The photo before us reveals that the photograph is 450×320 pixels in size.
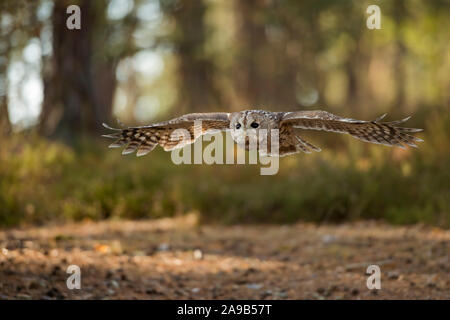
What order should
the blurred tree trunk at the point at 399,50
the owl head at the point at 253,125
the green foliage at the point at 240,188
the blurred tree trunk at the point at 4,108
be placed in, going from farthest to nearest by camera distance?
the blurred tree trunk at the point at 399,50 < the green foliage at the point at 240,188 < the blurred tree trunk at the point at 4,108 < the owl head at the point at 253,125

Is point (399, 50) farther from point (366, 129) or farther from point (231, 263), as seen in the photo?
point (366, 129)

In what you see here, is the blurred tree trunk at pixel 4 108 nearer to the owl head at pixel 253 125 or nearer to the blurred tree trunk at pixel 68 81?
the blurred tree trunk at pixel 68 81

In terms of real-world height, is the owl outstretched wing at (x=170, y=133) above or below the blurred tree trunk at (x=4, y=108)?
below

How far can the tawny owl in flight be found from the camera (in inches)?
186

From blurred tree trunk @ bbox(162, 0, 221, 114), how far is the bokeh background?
0.16 feet

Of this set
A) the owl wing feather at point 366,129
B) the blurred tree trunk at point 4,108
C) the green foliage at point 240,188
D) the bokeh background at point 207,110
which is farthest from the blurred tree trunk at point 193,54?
the owl wing feather at point 366,129

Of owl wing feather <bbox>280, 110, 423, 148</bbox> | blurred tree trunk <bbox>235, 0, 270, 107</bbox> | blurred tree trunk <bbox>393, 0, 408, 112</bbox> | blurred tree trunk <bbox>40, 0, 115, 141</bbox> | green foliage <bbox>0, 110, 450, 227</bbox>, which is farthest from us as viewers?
blurred tree trunk <bbox>393, 0, 408, 112</bbox>

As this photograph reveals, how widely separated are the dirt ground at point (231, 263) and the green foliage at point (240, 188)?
23.4 inches

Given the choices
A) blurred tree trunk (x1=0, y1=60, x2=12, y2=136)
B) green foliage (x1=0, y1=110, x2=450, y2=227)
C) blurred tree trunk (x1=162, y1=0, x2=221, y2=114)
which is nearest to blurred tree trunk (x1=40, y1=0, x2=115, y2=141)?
green foliage (x1=0, y1=110, x2=450, y2=227)

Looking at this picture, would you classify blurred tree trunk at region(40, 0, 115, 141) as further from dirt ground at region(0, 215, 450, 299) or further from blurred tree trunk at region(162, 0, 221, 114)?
blurred tree trunk at region(162, 0, 221, 114)

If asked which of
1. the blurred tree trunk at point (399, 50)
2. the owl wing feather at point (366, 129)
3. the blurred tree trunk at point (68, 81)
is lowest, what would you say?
the owl wing feather at point (366, 129)

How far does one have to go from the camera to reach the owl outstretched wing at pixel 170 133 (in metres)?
5.23
